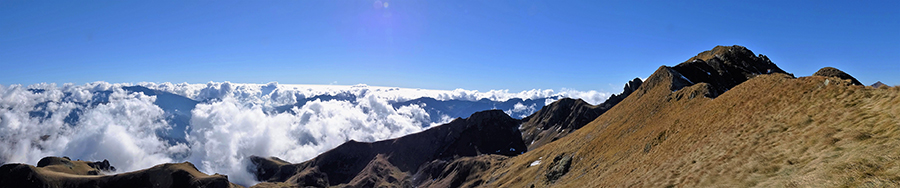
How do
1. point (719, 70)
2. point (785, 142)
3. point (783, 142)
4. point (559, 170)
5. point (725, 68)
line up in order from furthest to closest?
point (725, 68) → point (719, 70) → point (559, 170) → point (783, 142) → point (785, 142)

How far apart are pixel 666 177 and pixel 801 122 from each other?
11.4 meters

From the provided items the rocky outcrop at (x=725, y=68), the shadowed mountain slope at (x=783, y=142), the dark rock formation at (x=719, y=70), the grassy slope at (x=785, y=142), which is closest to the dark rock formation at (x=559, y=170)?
the shadowed mountain slope at (x=783, y=142)

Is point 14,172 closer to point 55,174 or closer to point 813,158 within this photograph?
point 55,174

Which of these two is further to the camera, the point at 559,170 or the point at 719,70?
the point at 719,70

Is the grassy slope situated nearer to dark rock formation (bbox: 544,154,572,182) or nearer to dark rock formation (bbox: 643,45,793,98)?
dark rock formation (bbox: 544,154,572,182)

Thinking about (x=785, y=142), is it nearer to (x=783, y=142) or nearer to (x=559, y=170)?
(x=783, y=142)

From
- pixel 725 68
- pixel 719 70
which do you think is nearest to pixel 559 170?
pixel 719 70

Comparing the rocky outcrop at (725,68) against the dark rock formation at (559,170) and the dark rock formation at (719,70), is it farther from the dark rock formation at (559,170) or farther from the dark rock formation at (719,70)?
the dark rock formation at (559,170)

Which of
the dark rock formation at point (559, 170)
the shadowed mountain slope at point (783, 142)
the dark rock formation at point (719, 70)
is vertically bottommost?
the dark rock formation at point (559, 170)

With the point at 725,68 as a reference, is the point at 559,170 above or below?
below

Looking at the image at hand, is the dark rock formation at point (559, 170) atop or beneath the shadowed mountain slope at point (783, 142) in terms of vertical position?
beneath

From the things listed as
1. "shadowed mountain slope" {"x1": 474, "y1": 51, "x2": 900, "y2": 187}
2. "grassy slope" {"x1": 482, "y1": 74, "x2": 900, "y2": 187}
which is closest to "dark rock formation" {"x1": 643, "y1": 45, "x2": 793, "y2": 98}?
"grassy slope" {"x1": 482, "y1": 74, "x2": 900, "y2": 187}

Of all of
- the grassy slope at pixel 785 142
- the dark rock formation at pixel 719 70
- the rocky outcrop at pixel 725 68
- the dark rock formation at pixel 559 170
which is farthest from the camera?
the rocky outcrop at pixel 725 68

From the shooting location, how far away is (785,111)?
103ft
